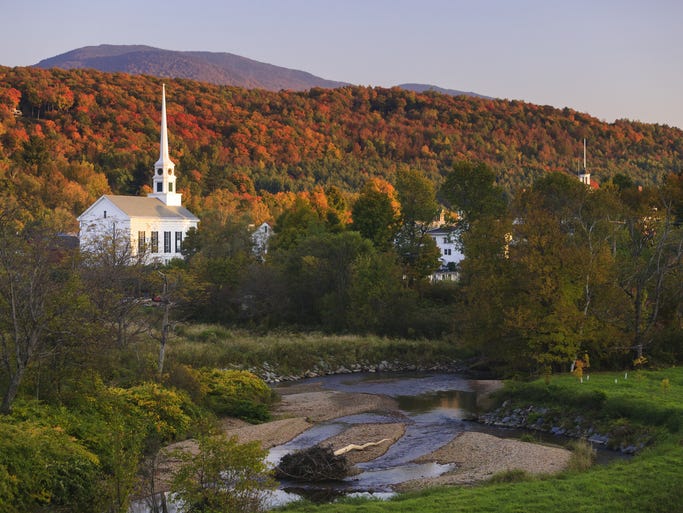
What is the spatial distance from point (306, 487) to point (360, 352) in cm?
2910

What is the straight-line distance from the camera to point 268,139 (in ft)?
464

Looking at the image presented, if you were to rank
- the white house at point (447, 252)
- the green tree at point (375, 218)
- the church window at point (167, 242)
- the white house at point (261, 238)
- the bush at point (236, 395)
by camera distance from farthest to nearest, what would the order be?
the white house at point (447, 252)
the church window at point (167, 242)
the white house at point (261, 238)
the green tree at point (375, 218)
the bush at point (236, 395)

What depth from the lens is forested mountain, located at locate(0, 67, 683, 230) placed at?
4188 inches

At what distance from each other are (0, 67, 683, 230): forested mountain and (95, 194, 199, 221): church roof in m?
5.16

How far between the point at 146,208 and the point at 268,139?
2434 inches

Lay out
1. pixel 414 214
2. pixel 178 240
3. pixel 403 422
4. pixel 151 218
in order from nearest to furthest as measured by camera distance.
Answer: pixel 403 422 → pixel 414 214 → pixel 151 218 → pixel 178 240

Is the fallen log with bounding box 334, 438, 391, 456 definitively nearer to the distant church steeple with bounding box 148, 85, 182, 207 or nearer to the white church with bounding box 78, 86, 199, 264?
the white church with bounding box 78, 86, 199, 264

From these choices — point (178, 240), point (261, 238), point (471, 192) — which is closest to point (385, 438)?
point (471, 192)

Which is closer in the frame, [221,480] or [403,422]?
[221,480]

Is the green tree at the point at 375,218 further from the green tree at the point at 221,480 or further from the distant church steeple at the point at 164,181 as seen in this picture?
the green tree at the point at 221,480

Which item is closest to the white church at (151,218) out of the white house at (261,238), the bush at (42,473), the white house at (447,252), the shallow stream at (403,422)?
the white house at (261,238)

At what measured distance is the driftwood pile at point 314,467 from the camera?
26.5 meters

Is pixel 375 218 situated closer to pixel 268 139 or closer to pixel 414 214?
pixel 414 214

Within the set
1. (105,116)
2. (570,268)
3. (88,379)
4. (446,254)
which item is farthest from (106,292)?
(105,116)
